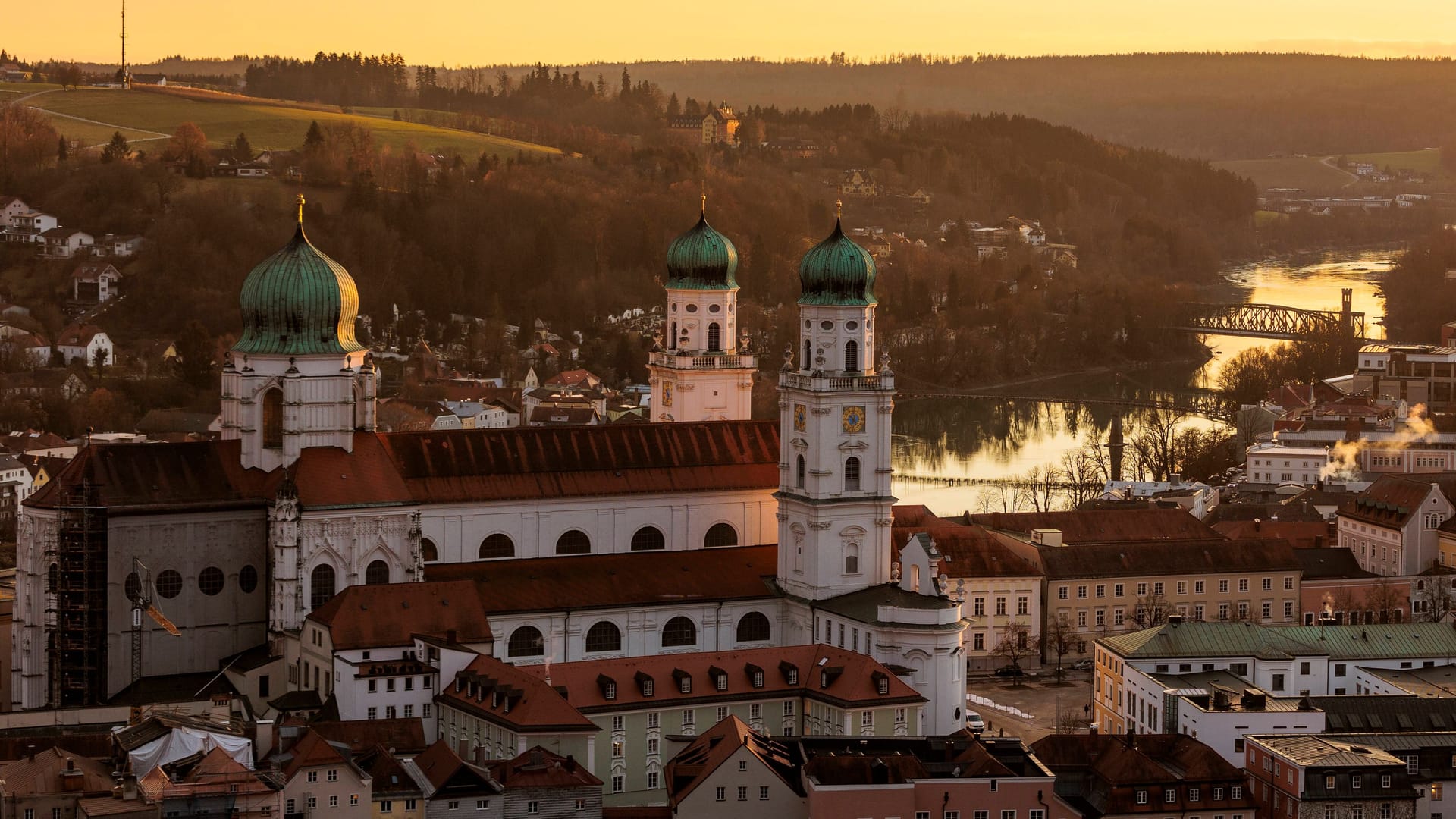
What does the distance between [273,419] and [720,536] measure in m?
10.5

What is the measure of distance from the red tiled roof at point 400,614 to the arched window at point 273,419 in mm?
4446

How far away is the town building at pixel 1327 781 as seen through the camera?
2125 inches

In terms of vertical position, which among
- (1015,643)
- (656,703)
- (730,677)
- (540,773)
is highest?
(730,677)

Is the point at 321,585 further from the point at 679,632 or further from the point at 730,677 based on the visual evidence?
the point at 730,677

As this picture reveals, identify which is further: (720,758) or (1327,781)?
(1327,781)

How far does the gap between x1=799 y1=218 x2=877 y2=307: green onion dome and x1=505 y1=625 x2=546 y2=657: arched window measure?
9309mm

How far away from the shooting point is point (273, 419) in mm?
62219

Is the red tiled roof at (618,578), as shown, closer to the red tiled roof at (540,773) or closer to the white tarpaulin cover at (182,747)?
the red tiled roof at (540,773)

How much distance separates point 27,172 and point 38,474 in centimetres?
6434

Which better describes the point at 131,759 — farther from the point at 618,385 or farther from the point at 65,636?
the point at 618,385

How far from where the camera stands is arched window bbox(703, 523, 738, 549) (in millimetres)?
65438

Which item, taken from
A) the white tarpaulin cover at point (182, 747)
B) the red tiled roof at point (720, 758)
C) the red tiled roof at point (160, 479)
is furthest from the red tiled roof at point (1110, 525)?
the white tarpaulin cover at point (182, 747)

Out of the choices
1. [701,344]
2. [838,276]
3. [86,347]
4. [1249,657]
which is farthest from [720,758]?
[86,347]

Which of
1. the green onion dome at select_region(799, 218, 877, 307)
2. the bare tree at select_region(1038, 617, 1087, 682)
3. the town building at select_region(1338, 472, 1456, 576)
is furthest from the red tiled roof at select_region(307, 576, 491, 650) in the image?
the town building at select_region(1338, 472, 1456, 576)
